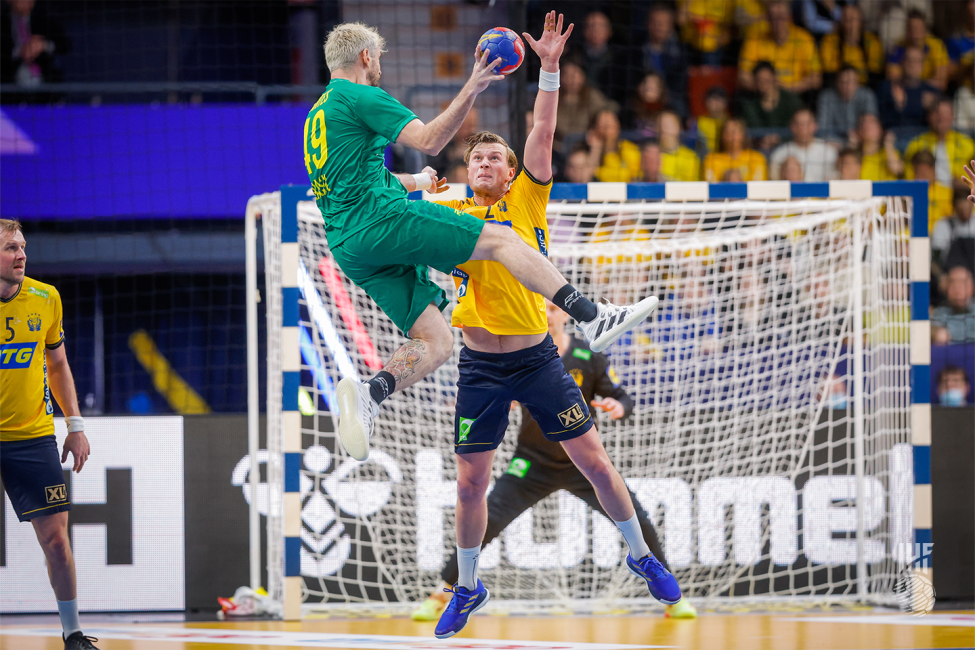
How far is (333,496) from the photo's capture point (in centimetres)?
718

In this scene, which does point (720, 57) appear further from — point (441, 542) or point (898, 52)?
point (441, 542)

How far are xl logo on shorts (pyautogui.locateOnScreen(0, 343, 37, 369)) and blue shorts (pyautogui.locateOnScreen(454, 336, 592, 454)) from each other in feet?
8.08

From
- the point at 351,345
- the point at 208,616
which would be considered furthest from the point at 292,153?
the point at 208,616

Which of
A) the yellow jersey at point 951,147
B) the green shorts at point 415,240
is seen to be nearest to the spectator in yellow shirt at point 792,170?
the yellow jersey at point 951,147

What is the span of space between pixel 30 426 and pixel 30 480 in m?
0.29

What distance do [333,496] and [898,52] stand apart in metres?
8.17

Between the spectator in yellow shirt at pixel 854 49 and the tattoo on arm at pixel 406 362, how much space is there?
8117 mm

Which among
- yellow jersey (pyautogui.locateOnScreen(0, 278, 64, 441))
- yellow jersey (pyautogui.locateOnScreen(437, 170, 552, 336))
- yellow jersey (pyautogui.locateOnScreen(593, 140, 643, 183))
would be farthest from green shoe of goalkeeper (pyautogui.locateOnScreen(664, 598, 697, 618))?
yellow jersey (pyautogui.locateOnScreen(593, 140, 643, 183))

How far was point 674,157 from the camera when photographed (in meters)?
9.83

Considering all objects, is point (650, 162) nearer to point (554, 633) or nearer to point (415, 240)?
point (554, 633)

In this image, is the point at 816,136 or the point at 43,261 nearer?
the point at 43,261

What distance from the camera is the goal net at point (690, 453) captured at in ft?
23.6

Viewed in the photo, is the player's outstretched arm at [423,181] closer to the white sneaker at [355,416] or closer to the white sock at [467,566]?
the white sneaker at [355,416]

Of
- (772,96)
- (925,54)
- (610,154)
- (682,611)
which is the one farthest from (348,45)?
(925,54)
